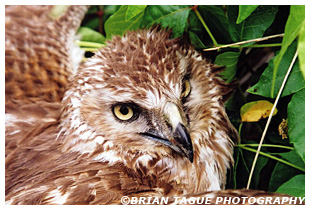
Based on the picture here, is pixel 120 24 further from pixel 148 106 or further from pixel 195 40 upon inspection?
pixel 148 106

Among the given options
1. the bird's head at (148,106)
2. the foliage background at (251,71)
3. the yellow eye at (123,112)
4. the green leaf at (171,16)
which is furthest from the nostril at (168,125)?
the green leaf at (171,16)

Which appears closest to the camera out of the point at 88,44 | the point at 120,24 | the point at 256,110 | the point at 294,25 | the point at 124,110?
the point at 294,25

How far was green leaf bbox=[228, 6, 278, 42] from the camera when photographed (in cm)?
154

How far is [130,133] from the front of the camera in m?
1.55

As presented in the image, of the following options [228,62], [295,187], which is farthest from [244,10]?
[295,187]

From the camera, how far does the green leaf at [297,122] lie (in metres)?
1.37

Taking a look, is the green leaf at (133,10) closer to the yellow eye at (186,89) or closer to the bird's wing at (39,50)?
the yellow eye at (186,89)

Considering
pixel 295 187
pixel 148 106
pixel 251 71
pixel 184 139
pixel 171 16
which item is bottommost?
pixel 295 187

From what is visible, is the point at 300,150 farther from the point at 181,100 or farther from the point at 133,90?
the point at 133,90

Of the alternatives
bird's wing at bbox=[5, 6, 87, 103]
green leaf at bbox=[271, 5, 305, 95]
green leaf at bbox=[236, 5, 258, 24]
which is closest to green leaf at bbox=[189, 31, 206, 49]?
green leaf at bbox=[236, 5, 258, 24]

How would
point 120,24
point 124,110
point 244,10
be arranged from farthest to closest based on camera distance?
point 120,24 < point 124,110 < point 244,10

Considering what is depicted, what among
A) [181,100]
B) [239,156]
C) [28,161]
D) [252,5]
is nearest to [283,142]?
[239,156]

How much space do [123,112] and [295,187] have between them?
69cm
